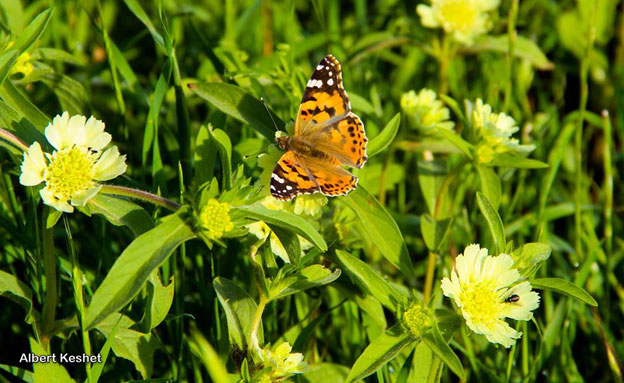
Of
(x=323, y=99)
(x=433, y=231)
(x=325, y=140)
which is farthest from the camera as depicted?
(x=433, y=231)

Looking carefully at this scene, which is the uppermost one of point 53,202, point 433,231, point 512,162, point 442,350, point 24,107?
point 24,107

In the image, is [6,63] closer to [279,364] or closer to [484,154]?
[279,364]

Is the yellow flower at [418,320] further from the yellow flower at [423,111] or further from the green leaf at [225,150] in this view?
the yellow flower at [423,111]

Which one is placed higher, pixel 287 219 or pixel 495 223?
pixel 287 219

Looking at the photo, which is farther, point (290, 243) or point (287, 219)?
point (290, 243)

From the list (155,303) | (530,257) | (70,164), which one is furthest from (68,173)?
(530,257)

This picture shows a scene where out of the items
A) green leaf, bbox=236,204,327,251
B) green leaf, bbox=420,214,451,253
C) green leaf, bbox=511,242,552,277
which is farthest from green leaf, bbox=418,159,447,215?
green leaf, bbox=236,204,327,251
